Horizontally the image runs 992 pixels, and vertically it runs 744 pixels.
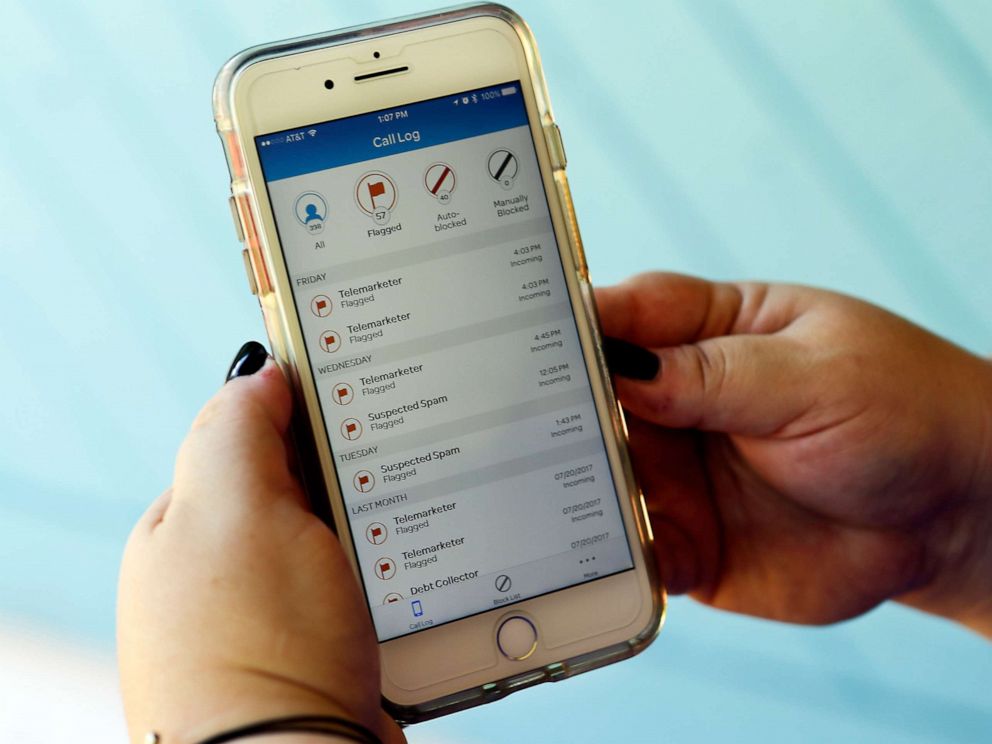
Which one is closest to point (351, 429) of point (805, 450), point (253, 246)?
point (253, 246)

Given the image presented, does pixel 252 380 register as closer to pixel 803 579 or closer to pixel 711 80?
pixel 803 579

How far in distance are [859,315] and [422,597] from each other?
1.40ft

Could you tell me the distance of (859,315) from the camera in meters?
0.78

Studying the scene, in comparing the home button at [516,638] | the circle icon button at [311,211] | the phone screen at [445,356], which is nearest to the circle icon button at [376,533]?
the phone screen at [445,356]

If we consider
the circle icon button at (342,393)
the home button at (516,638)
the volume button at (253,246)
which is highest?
the volume button at (253,246)

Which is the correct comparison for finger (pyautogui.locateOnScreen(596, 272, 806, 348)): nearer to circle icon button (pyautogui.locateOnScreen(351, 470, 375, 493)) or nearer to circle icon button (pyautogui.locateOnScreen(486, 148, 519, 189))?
circle icon button (pyautogui.locateOnScreen(486, 148, 519, 189))

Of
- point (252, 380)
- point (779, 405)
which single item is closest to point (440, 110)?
point (252, 380)

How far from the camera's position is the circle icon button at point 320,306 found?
26.1 inches

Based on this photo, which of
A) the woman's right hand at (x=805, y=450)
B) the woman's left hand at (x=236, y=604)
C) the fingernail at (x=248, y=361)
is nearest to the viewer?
the woman's left hand at (x=236, y=604)

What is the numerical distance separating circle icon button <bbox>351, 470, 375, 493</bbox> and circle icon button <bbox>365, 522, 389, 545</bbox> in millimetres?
25

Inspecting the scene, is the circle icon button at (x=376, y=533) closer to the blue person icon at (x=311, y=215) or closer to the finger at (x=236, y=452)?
the finger at (x=236, y=452)

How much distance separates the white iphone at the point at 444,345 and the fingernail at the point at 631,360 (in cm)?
2

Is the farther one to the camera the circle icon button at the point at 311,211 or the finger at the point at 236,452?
the circle icon button at the point at 311,211

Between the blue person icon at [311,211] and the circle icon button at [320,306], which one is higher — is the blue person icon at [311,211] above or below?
above
